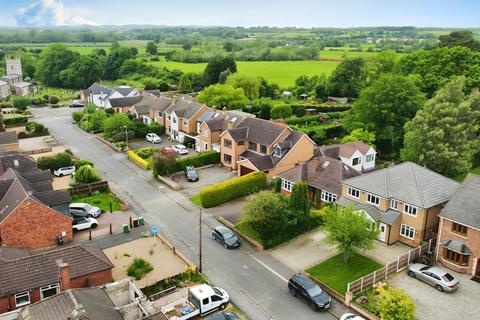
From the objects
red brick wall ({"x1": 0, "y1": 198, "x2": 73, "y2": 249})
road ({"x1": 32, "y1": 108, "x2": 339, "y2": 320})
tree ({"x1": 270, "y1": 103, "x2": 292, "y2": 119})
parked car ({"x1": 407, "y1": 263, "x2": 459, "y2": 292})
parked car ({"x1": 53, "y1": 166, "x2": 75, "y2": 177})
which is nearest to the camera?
road ({"x1": 32, "y1": 108, "x2": 339, "y2": 320})

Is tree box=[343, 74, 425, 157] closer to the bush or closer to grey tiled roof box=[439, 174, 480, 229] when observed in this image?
grey tiled roof box=[439, 174, 480, 229]

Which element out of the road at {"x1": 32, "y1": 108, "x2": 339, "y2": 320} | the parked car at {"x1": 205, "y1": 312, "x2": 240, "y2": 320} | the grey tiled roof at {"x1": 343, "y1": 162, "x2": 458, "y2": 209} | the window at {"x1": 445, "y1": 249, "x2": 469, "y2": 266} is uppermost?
the grey tiled roof at {"x1": 343, "y1": 162, "x2": 458, "y2": 209}

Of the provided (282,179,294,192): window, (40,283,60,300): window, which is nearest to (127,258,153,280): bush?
(40,283,60,300): window

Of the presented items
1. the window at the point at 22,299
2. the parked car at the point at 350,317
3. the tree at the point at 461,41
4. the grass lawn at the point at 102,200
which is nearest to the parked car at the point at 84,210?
the grass lawn at the point at 102,200

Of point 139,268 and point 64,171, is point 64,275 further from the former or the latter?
point 64,171

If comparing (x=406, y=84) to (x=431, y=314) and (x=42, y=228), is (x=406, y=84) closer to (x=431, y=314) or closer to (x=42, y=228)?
(x=431, y=314)

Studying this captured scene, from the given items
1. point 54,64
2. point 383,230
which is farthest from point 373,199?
point 54,64
